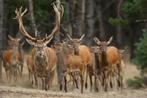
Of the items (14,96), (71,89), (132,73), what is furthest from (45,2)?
(14,96)

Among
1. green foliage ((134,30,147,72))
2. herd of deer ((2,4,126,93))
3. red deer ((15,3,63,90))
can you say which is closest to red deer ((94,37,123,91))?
Answer: herd of deer ((2,4,126,93))

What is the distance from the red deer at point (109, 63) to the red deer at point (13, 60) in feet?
17.4

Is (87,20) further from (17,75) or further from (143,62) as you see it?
(143,62)

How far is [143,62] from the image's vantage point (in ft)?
83.1

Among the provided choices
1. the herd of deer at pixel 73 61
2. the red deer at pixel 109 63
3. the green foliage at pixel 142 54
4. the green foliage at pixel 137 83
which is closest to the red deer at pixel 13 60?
the herd of deer at pixel 73 61

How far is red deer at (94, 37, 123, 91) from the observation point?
926 inches

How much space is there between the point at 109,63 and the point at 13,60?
21.0 feet

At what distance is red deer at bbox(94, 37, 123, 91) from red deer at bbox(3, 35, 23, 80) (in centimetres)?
530

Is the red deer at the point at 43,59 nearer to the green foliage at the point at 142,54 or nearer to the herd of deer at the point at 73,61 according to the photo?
the herd of deer at the point at 73,61

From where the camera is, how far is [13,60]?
A: 95.4 ft

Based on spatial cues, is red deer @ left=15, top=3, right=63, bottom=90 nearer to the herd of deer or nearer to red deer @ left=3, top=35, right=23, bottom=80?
the herd of deer

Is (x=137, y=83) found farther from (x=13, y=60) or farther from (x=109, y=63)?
(x=13, y=60)

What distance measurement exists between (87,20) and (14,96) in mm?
21258

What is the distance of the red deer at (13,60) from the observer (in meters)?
29.0
